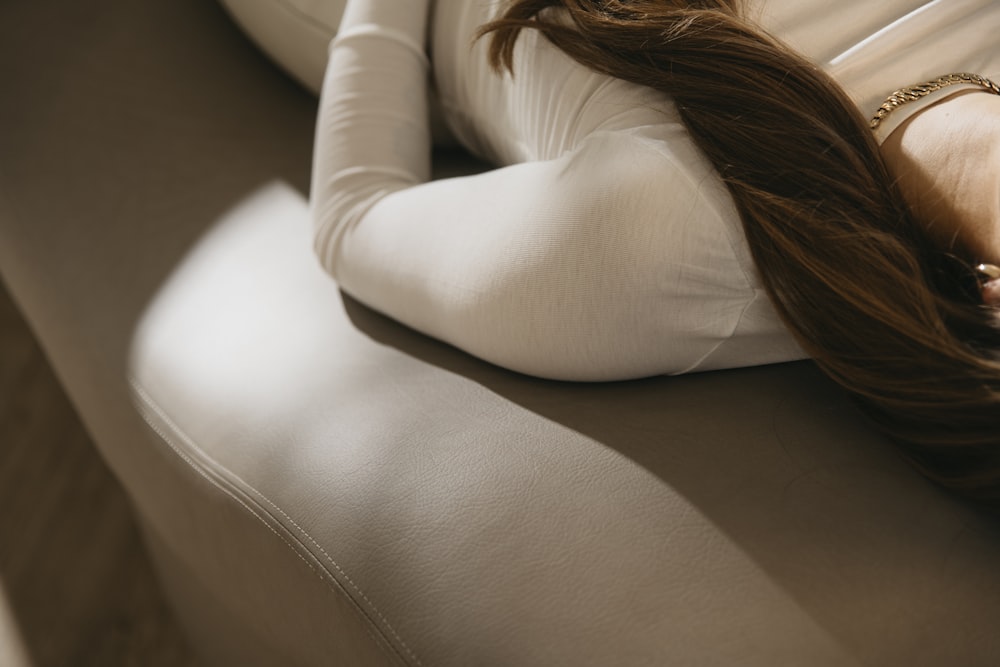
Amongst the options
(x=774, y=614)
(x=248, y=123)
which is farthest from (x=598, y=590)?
(x=248, y=123)

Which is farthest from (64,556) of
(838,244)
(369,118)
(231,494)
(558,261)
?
(838,244)

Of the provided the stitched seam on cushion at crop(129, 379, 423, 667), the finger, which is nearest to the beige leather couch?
the stitched seam on cushion at crop(129, 379, 423, 667)

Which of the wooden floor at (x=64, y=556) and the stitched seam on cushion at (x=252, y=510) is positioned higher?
the stitched seam on cushion at (x=252, y=510)

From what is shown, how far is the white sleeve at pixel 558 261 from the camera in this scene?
1.69 ft

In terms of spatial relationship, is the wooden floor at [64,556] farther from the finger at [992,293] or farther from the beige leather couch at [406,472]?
the finger at [992,293]

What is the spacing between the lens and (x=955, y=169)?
56cm

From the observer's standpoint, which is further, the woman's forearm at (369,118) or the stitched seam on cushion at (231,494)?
the woman's forearm at (369,118)

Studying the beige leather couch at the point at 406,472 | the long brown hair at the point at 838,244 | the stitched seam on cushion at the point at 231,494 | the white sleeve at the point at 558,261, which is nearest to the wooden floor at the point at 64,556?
the beige leather couch at the point at 406,472

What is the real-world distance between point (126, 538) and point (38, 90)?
21.3 inches

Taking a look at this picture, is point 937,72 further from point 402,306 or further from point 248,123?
point 248,123

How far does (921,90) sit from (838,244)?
193 millimetres

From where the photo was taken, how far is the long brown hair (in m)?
0.48

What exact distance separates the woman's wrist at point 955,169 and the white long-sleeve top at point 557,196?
6 centimetres

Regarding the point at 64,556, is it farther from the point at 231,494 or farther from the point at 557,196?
the point at 557,196
